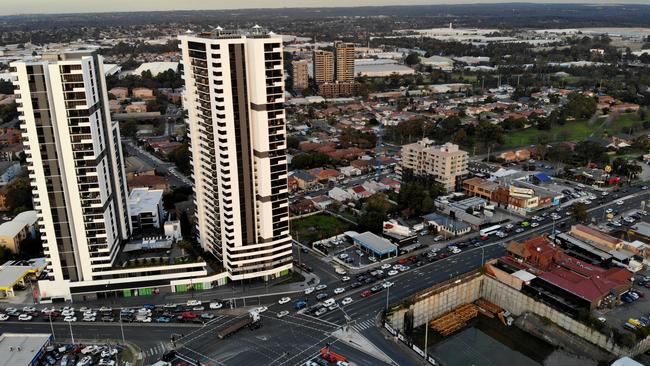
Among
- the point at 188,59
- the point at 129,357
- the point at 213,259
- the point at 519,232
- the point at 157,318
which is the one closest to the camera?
the point at 129,357

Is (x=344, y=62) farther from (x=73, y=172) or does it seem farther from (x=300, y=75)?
(x=73, y=172)

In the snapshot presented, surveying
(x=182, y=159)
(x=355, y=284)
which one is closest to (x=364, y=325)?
(x=355, y=284)

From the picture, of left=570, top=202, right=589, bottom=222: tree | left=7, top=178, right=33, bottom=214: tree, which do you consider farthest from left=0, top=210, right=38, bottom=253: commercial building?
left=570, top=202, right=589, bottom=222: tree

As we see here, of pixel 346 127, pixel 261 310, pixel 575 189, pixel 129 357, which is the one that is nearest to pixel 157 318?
pixel 129 357

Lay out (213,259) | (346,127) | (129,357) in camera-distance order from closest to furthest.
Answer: (129,357) → (213,259) → (346,127)

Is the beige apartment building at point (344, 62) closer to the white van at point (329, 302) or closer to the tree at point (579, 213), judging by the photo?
the tree at point (579, 213)

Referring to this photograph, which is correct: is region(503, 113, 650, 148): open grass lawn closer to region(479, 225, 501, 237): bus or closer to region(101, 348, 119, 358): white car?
region(479, 225, 501, 237): bus

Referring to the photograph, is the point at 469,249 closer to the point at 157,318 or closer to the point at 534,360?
the point at 534,360
